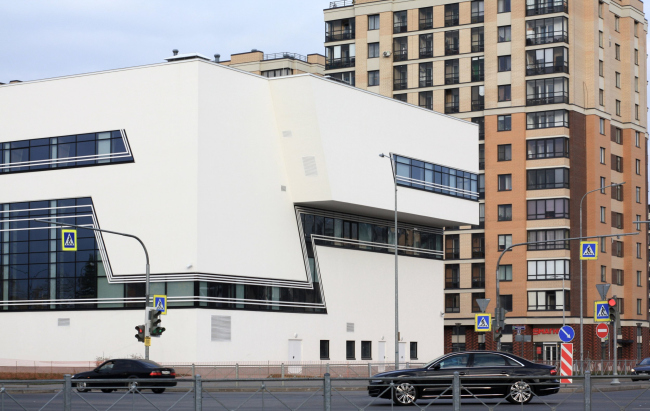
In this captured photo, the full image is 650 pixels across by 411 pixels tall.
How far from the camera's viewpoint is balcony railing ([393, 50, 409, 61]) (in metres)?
90.8

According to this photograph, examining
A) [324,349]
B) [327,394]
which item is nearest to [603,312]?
[324,349]

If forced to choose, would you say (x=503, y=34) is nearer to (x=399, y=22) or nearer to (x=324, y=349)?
(x=399, y=22)

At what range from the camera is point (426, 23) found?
8981 centimetres

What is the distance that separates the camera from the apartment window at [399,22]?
90625 mm

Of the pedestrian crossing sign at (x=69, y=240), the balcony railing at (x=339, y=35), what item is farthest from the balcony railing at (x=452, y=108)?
the pedestrian crossing sign at (x=69, y=240)

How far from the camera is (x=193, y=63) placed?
50.4 meters

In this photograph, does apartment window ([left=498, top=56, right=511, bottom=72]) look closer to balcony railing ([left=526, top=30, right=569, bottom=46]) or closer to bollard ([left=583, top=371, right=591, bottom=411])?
balcony railing ([left=526, top=30, right=569, bottom=46])

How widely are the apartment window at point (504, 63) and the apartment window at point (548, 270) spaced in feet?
54.3

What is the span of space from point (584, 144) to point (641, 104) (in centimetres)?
1203

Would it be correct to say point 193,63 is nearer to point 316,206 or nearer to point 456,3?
point 316,206

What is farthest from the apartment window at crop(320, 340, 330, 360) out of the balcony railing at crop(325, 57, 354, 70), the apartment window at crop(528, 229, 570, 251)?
the balcony railing at crop(325, 57, 354, 70)

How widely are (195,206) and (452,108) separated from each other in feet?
146

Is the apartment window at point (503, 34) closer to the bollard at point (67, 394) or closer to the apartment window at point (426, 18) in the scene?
the apartment window at point (426, 18)

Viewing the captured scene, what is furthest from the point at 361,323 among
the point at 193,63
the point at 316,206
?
the point at 193,63
